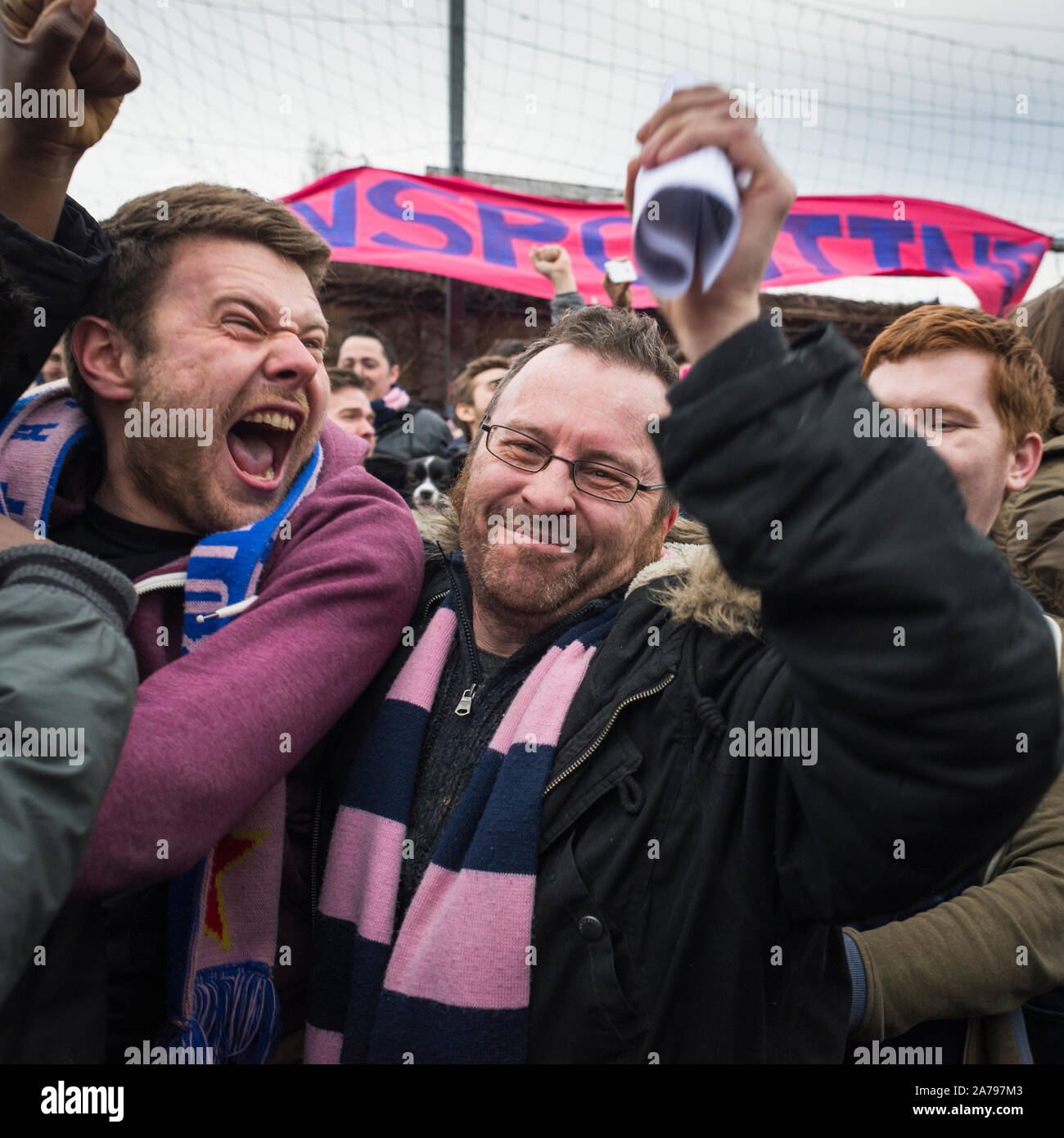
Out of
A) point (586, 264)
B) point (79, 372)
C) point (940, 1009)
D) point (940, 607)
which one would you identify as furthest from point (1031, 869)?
point (586, 264)

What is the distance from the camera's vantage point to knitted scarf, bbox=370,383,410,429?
4.91 m

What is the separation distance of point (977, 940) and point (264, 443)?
5.12ft

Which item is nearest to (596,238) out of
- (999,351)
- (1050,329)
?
(1050,329)

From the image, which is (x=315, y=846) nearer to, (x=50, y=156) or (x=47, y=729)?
(x=47, y=729)

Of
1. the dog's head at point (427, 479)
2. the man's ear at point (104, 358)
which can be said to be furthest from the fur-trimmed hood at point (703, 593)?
the dog's head at point (427, 479)

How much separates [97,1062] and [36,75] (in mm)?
1367

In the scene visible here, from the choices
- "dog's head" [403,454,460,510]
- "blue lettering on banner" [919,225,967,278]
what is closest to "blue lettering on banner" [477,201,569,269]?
"dog's head" [403,454,460,510]

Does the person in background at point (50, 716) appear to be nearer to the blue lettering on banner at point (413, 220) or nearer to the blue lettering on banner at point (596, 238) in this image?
the blue lettering on banner at point (413, 220)

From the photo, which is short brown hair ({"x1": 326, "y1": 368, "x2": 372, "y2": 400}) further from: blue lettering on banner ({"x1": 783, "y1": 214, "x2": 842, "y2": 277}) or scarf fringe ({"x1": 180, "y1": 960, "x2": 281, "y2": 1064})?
scarf fringe ({"x1": 180, "y1": 960, "x2": 281, "y2": 1064})

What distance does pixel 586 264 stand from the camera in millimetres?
5711

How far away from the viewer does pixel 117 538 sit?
1672 mm
